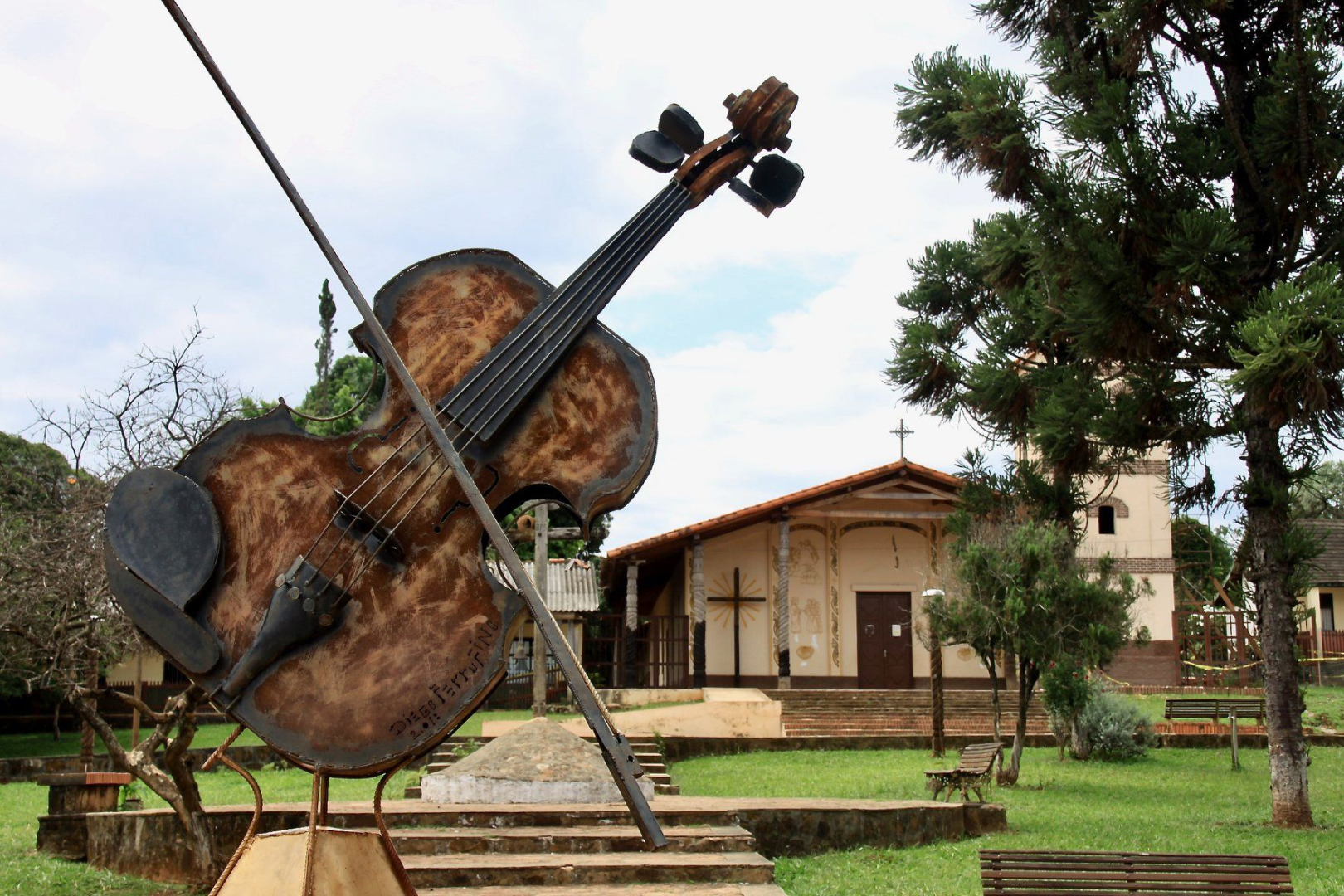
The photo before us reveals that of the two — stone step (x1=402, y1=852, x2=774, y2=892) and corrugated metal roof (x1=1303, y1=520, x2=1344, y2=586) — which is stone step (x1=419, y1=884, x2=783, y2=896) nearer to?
stone step (x1=402, y1=852, x2=774, y2=892)

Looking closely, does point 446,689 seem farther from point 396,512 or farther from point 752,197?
point 752,197

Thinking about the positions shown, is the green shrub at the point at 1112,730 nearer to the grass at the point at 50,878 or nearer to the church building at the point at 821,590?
the church building at the point at 821,590

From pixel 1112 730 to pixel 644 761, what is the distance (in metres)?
7.14

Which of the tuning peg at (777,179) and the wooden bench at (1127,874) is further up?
the tuning peg at (777,179)

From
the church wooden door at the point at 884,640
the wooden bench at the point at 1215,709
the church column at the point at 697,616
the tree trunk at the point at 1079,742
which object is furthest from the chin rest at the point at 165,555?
the church wooden door at the point at 884,640

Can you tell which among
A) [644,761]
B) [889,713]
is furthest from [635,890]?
[889,713]

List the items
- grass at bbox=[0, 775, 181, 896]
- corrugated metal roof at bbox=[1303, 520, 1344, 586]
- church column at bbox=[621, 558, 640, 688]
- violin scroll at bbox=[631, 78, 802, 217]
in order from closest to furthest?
violin scroll at bbox=[631, 78, 802, 217], grass at bbox=[0, 775, 181, 896], church column at bbox=[621, 558, 640, 688], corrugated metal roof at bbox=[1303, 520, 1344, 586]

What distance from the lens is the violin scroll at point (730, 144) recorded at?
11.8 ft

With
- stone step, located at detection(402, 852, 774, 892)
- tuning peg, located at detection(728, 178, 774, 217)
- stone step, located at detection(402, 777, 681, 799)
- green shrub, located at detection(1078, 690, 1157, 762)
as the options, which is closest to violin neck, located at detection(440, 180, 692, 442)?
tuning peg, located at detection(728, 178, 774, 217)

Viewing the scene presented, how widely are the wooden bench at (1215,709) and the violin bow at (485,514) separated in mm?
16456

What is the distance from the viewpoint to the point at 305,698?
286cm

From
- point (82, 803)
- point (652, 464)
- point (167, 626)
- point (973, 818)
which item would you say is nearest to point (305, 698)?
point (167, 626)

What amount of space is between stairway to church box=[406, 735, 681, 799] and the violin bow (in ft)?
25.1

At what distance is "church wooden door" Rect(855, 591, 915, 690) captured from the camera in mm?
25875
